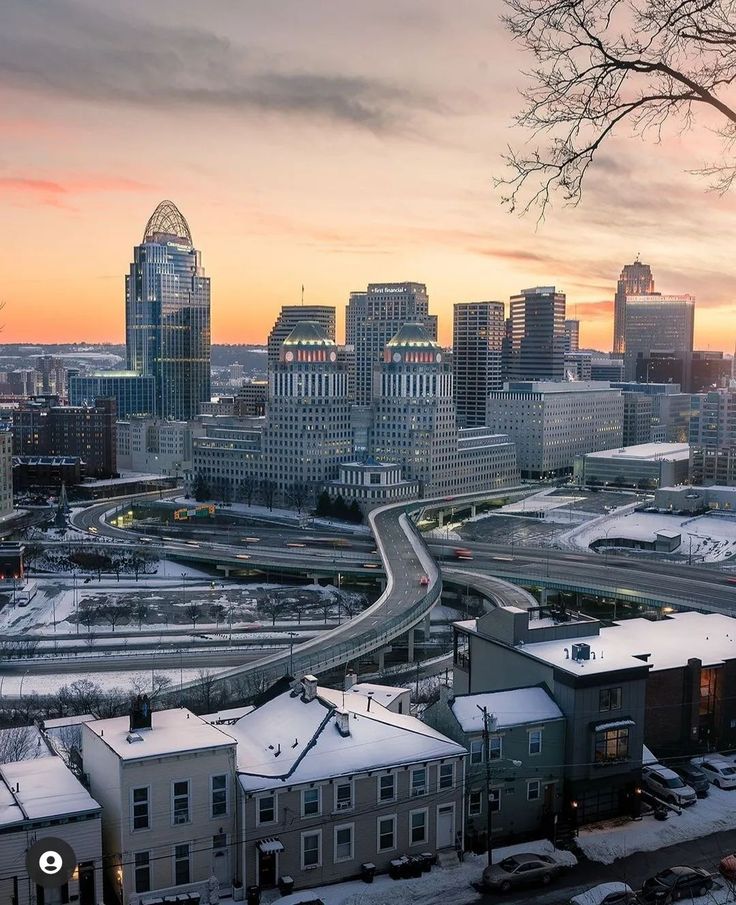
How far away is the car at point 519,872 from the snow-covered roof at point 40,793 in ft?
26.2

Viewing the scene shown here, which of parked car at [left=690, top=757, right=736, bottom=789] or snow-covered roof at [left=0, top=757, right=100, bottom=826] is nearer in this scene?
snow-covered roof at [left=0, top=757, right=100, bottom=826]

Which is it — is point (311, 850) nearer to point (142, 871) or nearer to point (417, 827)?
point (417, 827)

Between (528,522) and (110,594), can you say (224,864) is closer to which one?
(110,594)

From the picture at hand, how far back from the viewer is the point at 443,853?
2275cm

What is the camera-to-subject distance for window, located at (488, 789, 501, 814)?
948 inches

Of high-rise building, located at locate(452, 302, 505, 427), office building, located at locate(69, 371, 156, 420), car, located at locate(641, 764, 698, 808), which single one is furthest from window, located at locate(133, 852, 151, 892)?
office building, located at locate(69, 371, 156, 420)

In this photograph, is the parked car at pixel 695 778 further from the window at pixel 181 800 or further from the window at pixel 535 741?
the window at pixel 181 800

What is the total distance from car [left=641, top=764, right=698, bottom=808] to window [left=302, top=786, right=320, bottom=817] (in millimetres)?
9055

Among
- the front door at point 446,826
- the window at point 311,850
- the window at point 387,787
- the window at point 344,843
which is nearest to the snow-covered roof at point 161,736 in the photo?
the window at point 311,850

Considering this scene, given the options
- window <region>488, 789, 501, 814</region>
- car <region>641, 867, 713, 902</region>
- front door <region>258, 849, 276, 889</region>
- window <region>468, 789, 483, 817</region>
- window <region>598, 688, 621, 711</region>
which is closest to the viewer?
car <region>641, 867, 713, 902</region>

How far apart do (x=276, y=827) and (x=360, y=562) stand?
47.5 metres

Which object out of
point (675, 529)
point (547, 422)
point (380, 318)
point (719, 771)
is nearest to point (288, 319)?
point (380, 318)

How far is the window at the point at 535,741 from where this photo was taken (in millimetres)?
24781

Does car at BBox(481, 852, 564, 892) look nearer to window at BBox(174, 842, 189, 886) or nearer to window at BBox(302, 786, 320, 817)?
window at BBox(302, 786, 320, 817)
